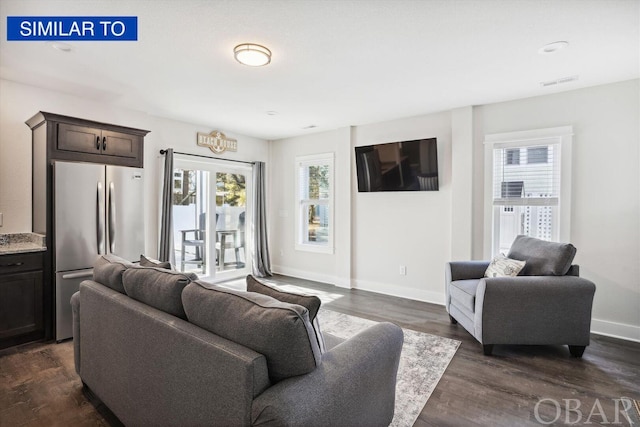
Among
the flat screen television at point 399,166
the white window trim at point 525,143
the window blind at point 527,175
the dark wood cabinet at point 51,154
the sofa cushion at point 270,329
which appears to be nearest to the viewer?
the sofa cushion at point 270,329

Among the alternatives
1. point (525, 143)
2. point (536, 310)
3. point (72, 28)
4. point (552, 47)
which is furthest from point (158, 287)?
point (525, 143)

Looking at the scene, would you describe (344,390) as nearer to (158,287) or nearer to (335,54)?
(158,287)

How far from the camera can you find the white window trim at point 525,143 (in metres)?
3.53

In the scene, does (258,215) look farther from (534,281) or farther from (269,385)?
(269,385)

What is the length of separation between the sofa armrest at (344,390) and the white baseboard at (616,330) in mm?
3023

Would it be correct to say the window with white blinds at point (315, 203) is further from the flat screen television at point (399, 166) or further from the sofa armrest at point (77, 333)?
the sofa armrest at point (77, 333)

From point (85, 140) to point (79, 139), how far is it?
5cm

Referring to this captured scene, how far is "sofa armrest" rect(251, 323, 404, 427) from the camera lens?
1.08 metres

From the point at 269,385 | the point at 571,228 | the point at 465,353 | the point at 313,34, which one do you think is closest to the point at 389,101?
the point at 313,34

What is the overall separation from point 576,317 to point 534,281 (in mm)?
440

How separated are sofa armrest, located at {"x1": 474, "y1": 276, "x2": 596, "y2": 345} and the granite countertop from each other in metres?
4.17

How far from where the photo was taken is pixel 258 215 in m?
5.91

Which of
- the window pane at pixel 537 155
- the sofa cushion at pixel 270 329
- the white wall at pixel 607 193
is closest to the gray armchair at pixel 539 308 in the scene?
the white wall at pixel 607 193

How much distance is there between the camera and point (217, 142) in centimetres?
533
